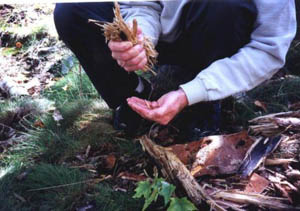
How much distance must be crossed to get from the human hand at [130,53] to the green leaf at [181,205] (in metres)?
0.51

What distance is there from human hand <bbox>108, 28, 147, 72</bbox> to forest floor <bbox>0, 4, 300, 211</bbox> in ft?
1.53

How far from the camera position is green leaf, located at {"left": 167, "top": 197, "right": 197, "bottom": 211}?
1.23 meters

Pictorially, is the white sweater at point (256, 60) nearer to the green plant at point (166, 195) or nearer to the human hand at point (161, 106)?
the human hand at point (161, 106)

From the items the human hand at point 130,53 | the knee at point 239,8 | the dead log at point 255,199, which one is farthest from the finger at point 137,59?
the dead log at point 255,199

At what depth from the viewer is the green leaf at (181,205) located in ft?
4.04

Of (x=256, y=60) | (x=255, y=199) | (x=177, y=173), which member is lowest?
(x=255, y=199)

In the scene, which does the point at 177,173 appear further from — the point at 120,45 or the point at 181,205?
the point at 120,45

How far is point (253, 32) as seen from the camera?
1.50 m

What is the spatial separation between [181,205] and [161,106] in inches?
15.0

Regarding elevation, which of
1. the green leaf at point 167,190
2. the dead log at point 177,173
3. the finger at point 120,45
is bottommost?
the dead log at point 177,173

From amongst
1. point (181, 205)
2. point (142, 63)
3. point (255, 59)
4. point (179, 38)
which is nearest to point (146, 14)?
point (179, 38)

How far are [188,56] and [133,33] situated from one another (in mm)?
594

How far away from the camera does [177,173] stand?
139 centimetres

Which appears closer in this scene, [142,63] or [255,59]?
[142,63]
